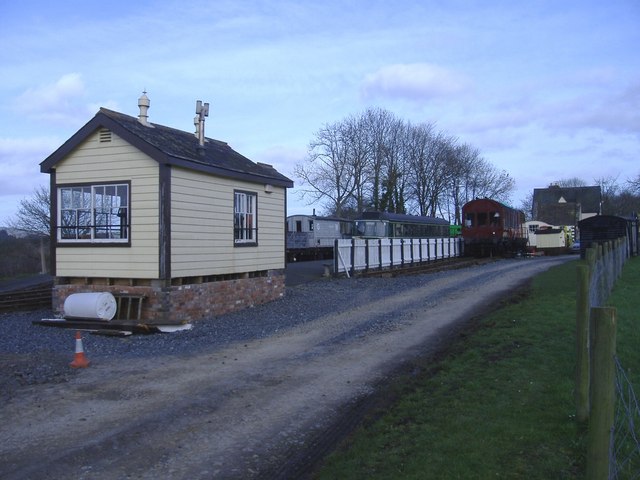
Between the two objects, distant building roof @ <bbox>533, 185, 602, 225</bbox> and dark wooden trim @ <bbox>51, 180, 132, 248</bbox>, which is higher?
distant building roof @ <bbox>533, 185, 602, 225</bbox>

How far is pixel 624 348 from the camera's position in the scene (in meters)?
7.85

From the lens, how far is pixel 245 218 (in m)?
15.9

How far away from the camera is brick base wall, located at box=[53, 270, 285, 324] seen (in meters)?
12.7

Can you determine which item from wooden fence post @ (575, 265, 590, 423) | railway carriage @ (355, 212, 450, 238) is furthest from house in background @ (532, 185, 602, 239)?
wooden fence post @ (575, 265, 590, 423)

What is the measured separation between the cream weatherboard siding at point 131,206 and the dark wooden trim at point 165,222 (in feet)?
0.37

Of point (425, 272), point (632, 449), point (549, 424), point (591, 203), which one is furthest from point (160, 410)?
point (591, 203)

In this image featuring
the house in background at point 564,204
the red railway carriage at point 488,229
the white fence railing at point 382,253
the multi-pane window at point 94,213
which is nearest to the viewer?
the multi-pane window at point 94,213

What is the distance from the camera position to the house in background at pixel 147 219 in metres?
12.8

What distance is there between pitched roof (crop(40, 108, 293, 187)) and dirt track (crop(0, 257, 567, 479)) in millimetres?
4745

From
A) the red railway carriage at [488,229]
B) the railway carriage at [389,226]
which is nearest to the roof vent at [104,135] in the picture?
the railway carriage at [389,226]

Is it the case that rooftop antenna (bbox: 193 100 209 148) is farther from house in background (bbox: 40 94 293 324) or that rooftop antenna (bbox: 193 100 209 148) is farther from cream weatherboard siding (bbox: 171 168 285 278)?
cream weatherboard siding (bbox: 171 168 285 278)

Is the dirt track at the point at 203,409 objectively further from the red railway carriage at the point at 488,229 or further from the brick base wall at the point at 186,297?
the red railway carriage at the point at 488,229

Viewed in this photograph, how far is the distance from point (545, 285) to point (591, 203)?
80.4m

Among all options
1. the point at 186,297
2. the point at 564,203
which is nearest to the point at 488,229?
the point at 186,297
